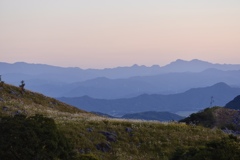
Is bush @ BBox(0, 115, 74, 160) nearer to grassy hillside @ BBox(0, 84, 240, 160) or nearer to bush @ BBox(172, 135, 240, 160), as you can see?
grassy hillside @ BBox(0, 84, 240, 160)

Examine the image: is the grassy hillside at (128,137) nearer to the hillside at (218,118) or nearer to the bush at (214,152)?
the bush at (214,152)

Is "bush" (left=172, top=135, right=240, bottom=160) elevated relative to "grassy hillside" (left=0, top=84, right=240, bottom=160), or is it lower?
elevated

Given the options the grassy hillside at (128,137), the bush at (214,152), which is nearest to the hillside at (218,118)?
the grassy hillside at (128,137)

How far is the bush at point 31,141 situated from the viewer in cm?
1491

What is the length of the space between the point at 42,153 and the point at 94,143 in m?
9.36

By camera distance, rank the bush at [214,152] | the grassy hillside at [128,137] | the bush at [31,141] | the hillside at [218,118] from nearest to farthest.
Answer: the bush at [214,152] < the bush at [31,141] < the grassy hillside at [128,137] < the hillside at [218,118]

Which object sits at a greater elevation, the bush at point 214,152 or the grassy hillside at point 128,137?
the bush at point 214,152

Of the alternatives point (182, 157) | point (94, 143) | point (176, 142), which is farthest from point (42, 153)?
point (176, 142)

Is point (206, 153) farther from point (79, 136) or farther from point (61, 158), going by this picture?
point (79, 136)

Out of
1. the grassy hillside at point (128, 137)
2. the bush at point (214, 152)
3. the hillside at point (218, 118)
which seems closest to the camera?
the bush at point (214, 152)

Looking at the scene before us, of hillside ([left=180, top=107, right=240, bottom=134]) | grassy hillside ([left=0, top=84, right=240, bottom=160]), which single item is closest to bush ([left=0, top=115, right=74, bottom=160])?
grassy hillside ([left=0, top=84, right=240, bottom=160])

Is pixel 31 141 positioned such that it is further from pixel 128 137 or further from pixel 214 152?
pixel 128 137

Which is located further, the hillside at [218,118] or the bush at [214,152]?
the hillside at [218,118]

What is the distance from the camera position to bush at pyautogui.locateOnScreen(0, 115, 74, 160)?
14906 mm
